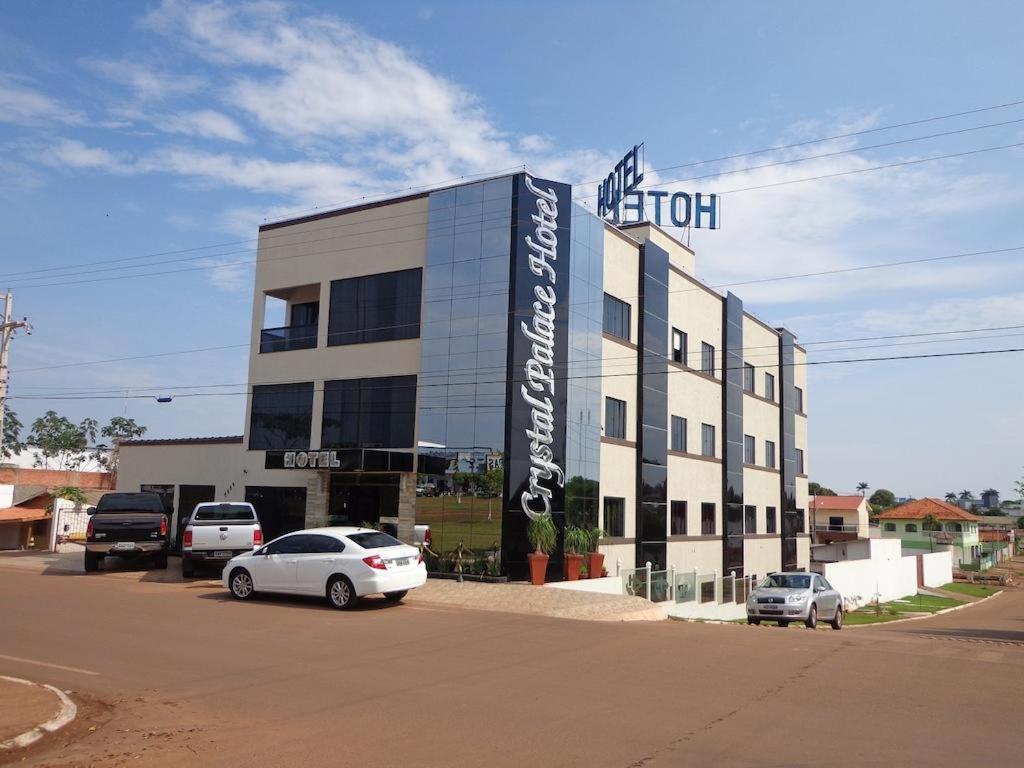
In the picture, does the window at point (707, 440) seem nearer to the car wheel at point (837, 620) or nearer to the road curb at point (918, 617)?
the road curb at point (918, 617)

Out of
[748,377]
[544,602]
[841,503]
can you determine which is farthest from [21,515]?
[841,503]

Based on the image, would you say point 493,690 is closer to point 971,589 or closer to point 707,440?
point 707,440

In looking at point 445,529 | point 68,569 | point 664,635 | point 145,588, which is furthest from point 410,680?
point 68,569

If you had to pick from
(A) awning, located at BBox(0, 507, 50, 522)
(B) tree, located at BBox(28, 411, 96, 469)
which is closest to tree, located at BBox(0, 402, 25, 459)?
(B) tree, located at BBox(28, 411, 96, 469)

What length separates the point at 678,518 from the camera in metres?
33.9

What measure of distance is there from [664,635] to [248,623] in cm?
715

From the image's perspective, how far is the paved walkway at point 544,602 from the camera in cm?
1797

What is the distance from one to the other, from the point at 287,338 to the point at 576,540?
13.4 m

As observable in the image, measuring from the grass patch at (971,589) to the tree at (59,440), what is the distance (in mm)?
98696

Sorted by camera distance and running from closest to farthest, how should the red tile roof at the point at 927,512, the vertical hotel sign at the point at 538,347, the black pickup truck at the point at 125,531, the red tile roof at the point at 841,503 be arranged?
the black pickup truck at the point at 125,531 → the vertical hotel sign at the point at 538,347 → the red tile roof at the point at 841,503 → the red tile roof at the point at 927,512

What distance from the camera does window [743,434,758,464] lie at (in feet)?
136

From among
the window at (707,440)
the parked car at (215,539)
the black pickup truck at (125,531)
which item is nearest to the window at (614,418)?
the window at (707,440)

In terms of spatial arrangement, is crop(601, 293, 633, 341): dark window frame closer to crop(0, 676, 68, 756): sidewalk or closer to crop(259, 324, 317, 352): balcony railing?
crop(259, 324, 317, 352): balcony railing

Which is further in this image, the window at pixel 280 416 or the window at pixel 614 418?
the window at pixel 280 416
